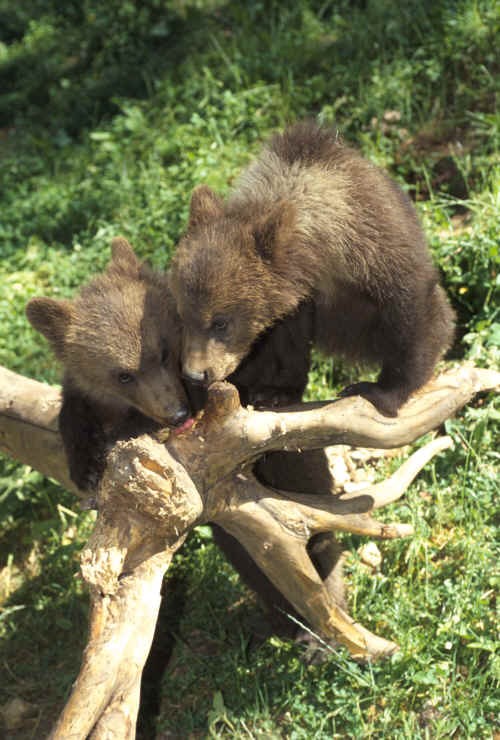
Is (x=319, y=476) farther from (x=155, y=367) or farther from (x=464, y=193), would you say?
(x=464, y=193)

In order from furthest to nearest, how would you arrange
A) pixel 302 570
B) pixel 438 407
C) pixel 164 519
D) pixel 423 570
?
pixel 423 570, pixel 438 407, pixel 302 570, pixel 164 519

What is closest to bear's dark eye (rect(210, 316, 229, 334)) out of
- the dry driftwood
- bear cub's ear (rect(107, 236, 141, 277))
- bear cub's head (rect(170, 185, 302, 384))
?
bear cub's head (rect(170, 185, 302, 384))

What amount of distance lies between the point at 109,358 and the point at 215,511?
1.12 metres

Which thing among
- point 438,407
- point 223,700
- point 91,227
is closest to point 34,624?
point 223,700

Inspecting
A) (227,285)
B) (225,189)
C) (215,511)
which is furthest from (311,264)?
(225,189)

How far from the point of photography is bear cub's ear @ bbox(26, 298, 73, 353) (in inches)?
174

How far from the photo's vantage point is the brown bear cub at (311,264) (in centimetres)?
409

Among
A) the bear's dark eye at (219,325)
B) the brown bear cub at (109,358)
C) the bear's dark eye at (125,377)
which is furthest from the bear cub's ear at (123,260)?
the bear's dark eye at (219,325)

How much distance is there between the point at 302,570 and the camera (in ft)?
12.7

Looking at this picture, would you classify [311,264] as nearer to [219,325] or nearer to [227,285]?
[227,285]

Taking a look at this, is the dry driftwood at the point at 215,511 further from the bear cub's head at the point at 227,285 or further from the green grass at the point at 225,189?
the bear cub's head at the point at 227,285

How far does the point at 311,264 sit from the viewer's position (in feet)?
13.7

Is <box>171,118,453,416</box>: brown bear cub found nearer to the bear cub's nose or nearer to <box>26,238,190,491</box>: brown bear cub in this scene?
the bear cub's nose

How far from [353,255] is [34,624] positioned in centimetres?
301
